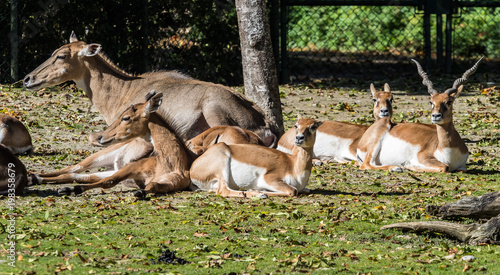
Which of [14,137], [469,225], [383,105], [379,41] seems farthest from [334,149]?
[379,41]

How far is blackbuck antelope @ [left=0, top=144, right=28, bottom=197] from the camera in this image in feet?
23.0

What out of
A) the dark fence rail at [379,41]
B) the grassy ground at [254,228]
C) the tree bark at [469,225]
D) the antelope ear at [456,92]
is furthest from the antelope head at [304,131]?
the dark fence rail at [379,41]

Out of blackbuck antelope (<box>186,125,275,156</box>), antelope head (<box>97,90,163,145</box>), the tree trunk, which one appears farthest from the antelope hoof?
the tree trunk

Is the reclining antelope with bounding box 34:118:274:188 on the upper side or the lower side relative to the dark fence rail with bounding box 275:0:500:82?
lower

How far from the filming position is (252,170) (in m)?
7.46

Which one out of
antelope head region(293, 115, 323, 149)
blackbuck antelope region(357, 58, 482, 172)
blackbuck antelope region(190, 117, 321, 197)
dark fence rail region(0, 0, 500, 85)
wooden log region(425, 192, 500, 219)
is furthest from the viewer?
dark fence rail region(0, 0, 500, 85)

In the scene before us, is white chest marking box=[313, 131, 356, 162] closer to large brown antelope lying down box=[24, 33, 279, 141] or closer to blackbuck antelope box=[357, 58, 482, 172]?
blackbuck antelope box=[357, 58, 482, 172]

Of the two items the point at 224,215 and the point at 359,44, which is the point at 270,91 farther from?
the point at 359,44

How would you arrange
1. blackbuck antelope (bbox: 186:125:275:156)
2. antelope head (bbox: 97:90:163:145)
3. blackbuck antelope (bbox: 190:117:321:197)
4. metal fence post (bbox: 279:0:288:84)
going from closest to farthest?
blackbuck antelope (bbox: 190:117:321:197) → antelope head (bbox: 97:90:163:145) → blackbuck antelope (bbox: 186:125:275:156) → metal fence post (bbox: 279:0:288:84)

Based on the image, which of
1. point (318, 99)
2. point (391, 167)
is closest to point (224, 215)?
point (391, 167)

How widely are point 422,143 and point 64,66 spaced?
4.75 metres

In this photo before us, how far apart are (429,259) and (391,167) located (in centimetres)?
410

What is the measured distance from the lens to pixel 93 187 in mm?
7398

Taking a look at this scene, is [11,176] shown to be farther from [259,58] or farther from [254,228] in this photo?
[259,58]
